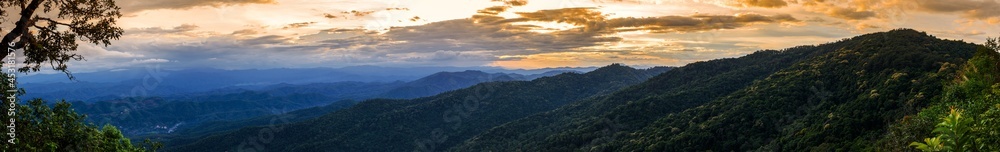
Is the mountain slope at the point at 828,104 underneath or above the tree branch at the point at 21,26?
underneath

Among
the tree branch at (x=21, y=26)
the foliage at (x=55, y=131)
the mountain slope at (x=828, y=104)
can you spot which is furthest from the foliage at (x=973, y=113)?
the foliage at (x=55, y=131)

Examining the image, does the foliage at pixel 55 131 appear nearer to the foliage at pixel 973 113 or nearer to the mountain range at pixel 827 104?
the foliage at pixel 973 113

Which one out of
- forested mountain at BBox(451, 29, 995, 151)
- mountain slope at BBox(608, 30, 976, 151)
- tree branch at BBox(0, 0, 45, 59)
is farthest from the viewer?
forested mountain at BBox(451, 29, 995, 151)

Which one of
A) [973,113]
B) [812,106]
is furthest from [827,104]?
[973,113]

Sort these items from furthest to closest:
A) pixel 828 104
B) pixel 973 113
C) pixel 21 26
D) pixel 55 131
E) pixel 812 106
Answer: pixel 812 106, pixel 828 104, pixel 973 113, pixel 55 131, pixel 21 26

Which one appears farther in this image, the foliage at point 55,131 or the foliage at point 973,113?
the foliage at point 55,131

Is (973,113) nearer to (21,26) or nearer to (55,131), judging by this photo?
(21,26)

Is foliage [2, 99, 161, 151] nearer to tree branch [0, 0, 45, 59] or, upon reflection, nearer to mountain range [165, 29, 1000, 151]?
tree branch [0, 0, 45, 59]

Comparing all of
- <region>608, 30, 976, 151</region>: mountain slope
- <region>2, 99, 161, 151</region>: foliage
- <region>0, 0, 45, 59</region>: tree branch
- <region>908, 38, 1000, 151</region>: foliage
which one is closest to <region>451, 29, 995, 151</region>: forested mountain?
<region>608, 30, 976, 151</region>: mountain slope

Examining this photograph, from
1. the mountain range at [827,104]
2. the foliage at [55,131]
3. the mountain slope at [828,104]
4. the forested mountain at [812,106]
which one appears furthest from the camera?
the forested mountain at [812,106]
